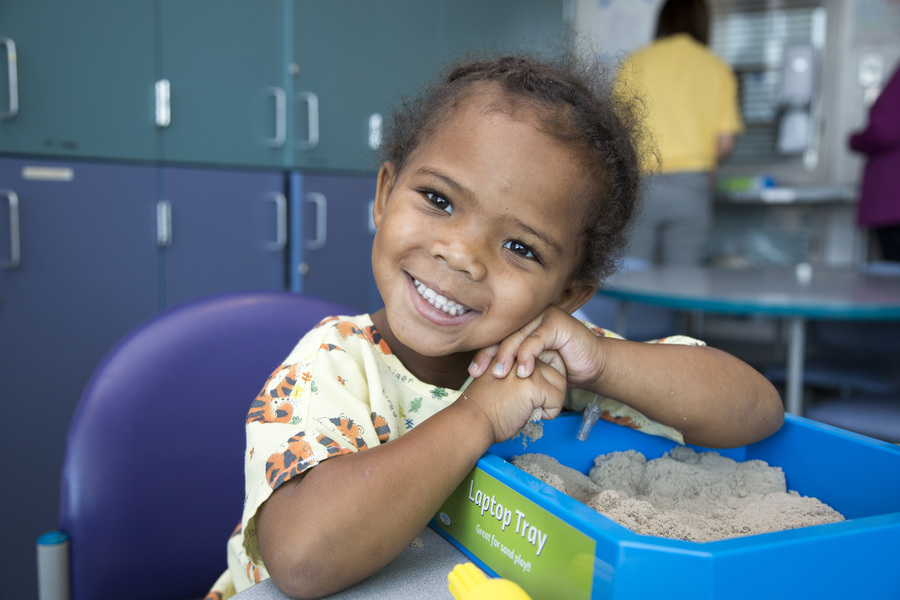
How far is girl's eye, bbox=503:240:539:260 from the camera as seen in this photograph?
75 cm

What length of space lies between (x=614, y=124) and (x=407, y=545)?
53cm

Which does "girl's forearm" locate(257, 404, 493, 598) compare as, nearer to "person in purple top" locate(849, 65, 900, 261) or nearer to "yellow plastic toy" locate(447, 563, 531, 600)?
"yellow plastic toy" locate(447, 563, 531, 600)

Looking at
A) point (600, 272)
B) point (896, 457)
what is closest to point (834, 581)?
point (896, 457)

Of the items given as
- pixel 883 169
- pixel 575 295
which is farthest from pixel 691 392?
pixel 883 169

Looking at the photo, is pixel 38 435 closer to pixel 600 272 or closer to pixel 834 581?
pixel 600 272

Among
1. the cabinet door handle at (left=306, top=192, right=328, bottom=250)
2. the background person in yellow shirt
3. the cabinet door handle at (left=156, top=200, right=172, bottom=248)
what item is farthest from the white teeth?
the background person in yellow shirt

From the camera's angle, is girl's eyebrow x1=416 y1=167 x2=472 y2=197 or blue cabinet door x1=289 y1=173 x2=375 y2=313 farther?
blue cabinet door x1=289 y1=173 x2=375 y2=313

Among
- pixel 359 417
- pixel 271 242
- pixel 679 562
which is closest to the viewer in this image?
pixel 679 562

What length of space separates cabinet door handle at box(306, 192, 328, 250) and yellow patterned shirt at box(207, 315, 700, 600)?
1996 millimetres

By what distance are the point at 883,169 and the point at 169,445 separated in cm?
372

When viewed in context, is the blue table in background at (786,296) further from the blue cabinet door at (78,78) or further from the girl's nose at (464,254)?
the blue cabinet door at (78,78)

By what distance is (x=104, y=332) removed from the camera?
2.18 metres

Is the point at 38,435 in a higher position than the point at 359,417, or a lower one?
lower

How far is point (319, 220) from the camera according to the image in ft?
9.36
